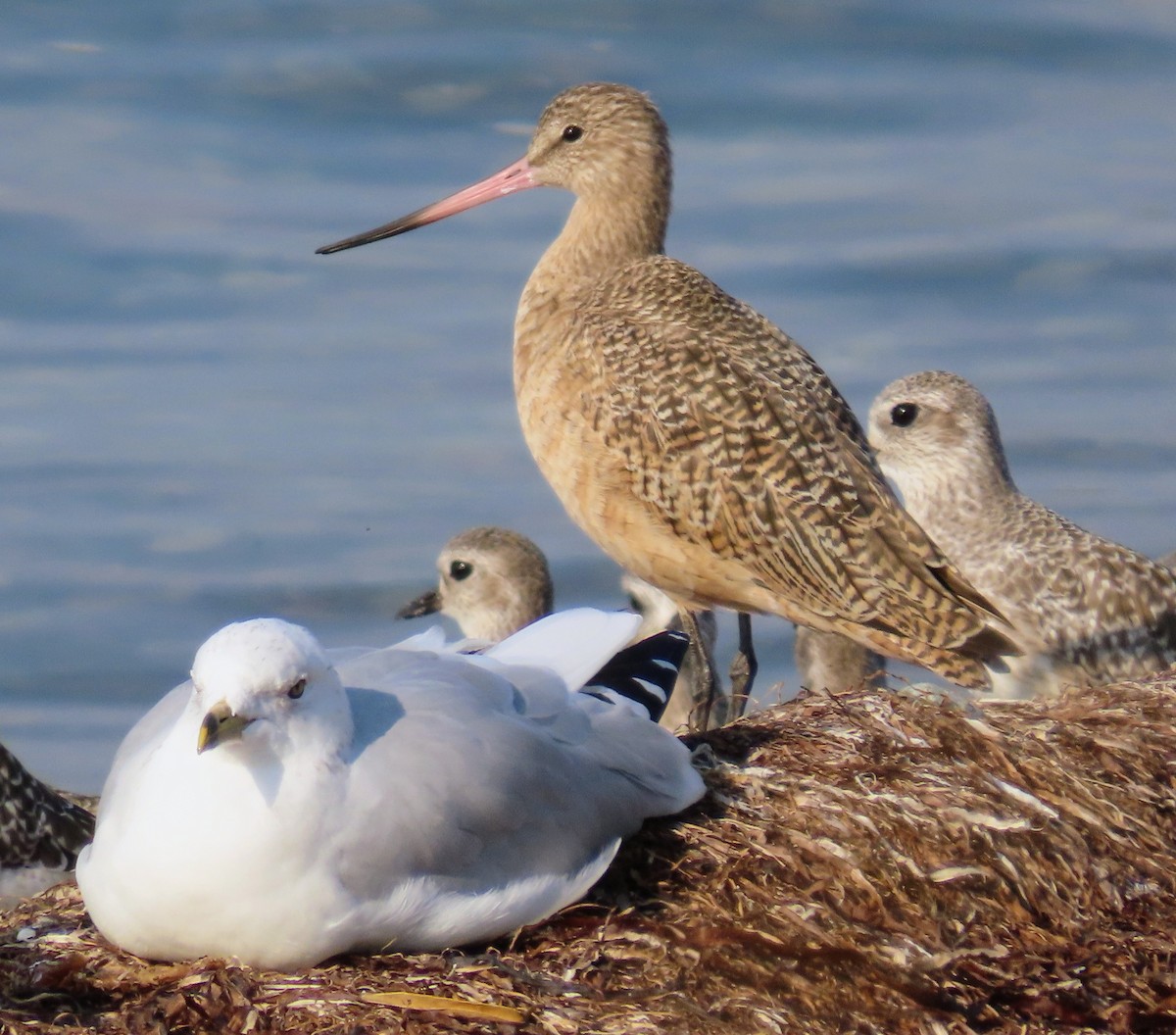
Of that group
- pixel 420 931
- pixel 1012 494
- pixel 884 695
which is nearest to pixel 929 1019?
pixel 420 931

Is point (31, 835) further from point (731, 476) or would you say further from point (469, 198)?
A: point (469, 198)

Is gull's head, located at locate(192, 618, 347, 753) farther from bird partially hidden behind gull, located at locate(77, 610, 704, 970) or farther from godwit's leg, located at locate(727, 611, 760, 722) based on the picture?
godwit's leg, located at locate(727, 611, 760, 722)

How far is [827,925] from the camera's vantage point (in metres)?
4.33

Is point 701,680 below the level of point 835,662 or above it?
above

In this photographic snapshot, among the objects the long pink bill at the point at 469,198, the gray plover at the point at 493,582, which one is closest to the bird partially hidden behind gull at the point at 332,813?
the long pink bill at the point at 469,198

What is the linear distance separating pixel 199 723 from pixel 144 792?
0.73 feet

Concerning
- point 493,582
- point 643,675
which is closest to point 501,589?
point 493,582

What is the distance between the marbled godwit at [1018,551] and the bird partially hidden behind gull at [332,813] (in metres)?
3.17

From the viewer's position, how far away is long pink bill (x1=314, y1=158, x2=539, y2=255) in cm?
858

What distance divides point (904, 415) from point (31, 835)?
3785 mm

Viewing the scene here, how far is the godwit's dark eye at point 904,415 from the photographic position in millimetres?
8422

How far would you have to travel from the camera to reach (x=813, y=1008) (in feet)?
13.6

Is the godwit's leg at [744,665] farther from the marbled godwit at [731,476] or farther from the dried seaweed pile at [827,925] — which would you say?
the dried seaweed pile at [827,925]

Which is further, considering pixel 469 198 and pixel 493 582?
pixel 493 582
